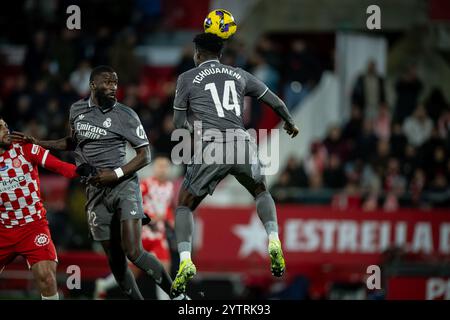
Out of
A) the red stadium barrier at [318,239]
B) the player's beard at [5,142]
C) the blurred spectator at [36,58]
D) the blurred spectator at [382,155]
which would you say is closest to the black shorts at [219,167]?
the player's beard at [5,142]

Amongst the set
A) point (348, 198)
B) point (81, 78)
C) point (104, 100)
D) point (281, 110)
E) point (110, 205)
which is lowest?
point (348, 198)

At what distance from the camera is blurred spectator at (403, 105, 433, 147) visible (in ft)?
60.6

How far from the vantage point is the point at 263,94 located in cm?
1041

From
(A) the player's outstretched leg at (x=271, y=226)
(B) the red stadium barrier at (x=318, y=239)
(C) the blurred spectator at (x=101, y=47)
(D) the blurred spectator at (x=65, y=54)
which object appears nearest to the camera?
(A) the player's outstretched leg at (x=271, y=226)

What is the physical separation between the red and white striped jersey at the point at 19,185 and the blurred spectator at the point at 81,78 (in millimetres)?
9516

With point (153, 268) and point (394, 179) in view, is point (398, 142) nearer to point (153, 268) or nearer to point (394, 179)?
point (394, 179)

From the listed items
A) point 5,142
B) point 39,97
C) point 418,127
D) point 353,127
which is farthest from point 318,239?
point 5,142

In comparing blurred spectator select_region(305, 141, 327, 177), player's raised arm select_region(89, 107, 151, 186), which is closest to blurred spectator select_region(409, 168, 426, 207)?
blurred spectator select_region(305, 141, 327, 177)

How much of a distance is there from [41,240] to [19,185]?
0.59m

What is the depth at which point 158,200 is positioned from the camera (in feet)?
43.8

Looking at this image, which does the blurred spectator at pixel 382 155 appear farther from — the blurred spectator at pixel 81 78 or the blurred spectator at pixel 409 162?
the blurred spectator at pixel 81 78

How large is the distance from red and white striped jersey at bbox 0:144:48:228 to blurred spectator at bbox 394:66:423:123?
10.2 metres

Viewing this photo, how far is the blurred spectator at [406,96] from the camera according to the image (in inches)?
752
